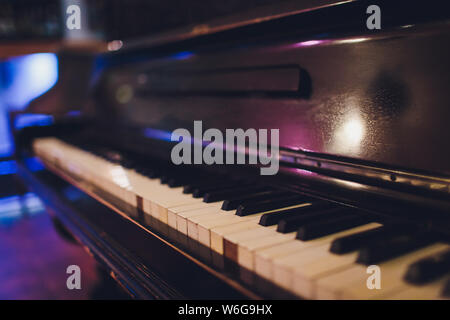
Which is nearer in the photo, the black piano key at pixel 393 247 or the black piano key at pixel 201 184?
the black piano key at pixel 393 247

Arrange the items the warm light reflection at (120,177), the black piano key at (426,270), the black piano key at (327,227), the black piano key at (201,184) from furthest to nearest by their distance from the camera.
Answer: the warm light reflection at (120,177)
the black piano key at (201,184)
the black piano key at (327,227)
the black piano key at (426,270)

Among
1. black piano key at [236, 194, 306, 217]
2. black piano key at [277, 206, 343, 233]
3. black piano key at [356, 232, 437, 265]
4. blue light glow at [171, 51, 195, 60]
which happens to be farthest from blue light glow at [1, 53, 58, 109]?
black piano key at [356, 232, 437, 265]

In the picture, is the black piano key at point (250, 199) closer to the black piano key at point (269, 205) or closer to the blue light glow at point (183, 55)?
the black piano key at point (269, 205)

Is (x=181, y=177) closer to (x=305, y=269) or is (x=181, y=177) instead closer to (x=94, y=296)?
(x=305, y=269)

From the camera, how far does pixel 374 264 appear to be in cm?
63

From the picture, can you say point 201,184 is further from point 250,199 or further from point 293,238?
point 293,238

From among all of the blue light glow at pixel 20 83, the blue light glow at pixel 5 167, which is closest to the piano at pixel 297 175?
the blue light glow at pixel 5 167

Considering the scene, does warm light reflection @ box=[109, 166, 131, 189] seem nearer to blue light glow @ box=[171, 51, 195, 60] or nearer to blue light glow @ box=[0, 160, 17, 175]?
blue light glow @ box=[171, 51, 195, 60]

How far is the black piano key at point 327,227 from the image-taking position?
74cm

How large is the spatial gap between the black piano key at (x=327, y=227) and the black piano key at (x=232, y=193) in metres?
0.32

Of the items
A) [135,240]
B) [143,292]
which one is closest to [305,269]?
[143,292]

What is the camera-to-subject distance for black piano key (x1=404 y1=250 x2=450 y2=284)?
58 centimetres

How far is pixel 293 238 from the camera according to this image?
0.75m

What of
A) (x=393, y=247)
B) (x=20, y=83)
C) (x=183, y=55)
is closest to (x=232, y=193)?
(x=393, y=247)
